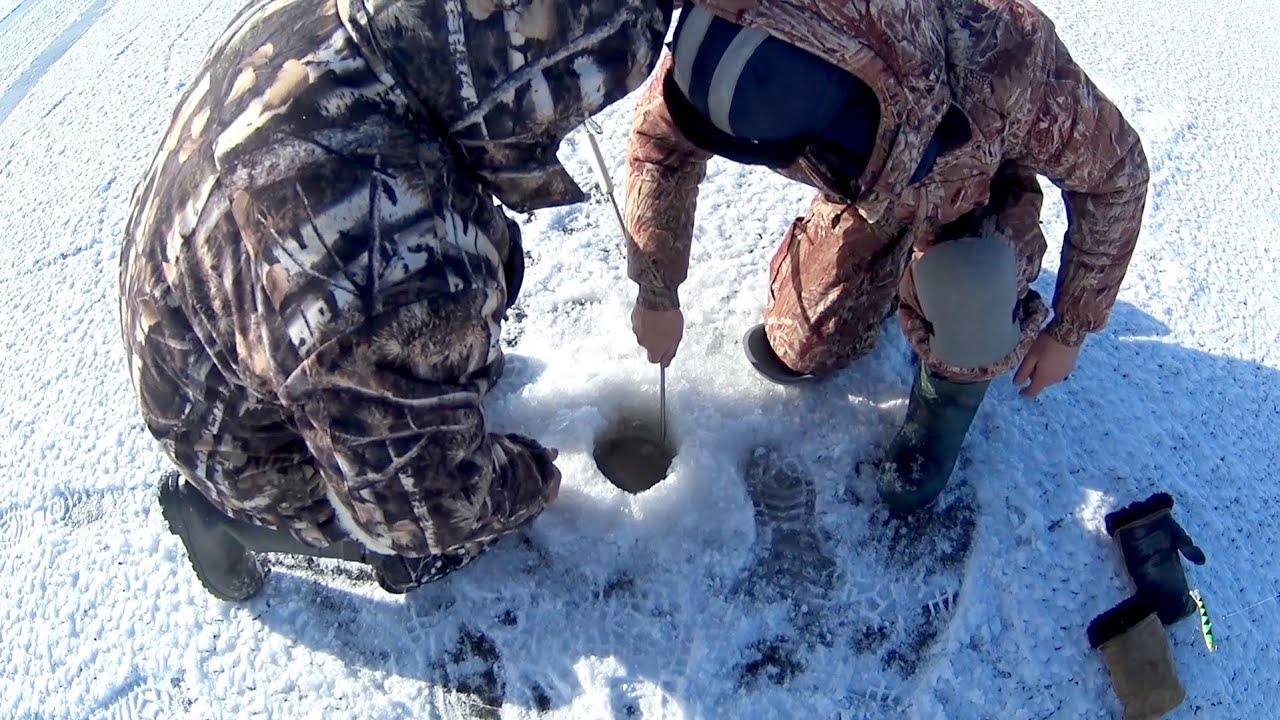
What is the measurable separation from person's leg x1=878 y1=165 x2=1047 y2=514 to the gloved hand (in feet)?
1.05

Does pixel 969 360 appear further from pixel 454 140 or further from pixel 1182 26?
pixel 1182 26

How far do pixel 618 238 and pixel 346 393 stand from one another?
1172 mm

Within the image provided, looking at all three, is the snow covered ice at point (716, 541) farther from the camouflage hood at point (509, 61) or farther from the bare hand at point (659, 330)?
the camouflage hood at point (509, 61)

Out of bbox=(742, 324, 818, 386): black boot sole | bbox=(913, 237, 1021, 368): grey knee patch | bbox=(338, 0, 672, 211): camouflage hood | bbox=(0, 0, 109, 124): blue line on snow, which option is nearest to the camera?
bbox=(338, 0, 672, 211): camouflage hood

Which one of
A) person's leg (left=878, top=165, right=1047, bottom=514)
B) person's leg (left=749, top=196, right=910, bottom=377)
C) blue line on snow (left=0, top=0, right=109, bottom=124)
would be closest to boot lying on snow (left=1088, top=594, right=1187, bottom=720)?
person's leg (left=878, top=165, right=1047, bottom=514)

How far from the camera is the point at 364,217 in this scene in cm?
88

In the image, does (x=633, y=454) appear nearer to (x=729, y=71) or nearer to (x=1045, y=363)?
(x=1045, y=363)

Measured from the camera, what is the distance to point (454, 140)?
0.90 metres

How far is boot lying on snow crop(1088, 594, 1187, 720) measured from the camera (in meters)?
1.38

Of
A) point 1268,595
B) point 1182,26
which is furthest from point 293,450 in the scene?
point 1182,26

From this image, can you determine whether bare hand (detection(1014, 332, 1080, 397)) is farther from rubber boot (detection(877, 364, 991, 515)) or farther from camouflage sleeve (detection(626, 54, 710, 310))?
camouflage sleeve (detection(626, 54, 710, 310))

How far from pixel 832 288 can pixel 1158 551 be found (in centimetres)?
73

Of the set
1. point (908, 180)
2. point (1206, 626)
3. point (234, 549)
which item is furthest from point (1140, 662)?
point (234, 549)

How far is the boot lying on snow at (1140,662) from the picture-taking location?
138 cm
